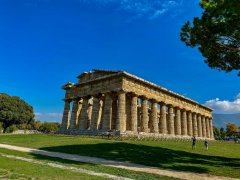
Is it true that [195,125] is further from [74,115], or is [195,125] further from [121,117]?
[74,115]

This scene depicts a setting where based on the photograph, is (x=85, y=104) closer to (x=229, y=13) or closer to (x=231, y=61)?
(x=231, y=61)

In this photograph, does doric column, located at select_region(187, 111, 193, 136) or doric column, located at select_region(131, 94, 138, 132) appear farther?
doric column, located at select_region(187, 111, 193, 136)

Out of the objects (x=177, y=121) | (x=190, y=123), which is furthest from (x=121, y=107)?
(x=190, y=123)

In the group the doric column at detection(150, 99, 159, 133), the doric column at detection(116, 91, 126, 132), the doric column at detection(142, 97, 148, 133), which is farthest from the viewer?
the doric column at detection(150, 99, 159, 133)

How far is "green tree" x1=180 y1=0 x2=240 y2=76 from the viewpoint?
15609 millimetres

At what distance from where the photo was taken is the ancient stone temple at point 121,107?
146ft

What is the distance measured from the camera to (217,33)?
18078 mm

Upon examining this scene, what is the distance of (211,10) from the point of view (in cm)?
1612

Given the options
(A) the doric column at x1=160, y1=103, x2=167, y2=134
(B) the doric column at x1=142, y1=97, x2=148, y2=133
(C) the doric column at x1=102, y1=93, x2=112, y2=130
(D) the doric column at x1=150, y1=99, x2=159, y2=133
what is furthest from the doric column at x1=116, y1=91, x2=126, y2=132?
(A) the doric column at x1=160, y1=103, x2=167, y2=134

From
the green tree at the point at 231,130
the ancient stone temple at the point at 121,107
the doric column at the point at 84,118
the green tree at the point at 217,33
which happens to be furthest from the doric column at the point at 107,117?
the green tree at the point at 231,130

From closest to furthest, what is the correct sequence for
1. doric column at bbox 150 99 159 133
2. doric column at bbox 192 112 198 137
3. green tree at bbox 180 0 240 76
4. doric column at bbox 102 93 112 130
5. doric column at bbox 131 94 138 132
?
green tree at bbox 180 0 240 76 → doric column at bbox 131 94 138 132 → doric column at bbox 102 93 112 130 → doric column at bbox 150 99 159 133 → doric column at bbox 192 112 198 137

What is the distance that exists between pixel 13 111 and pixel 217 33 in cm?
7407

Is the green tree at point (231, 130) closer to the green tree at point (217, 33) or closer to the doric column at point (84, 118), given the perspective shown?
the doric column at point (84, 118)

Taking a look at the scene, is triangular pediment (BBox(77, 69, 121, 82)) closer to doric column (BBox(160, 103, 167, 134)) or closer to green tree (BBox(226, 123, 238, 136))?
doric column (BBox(160, 103, 167, 134))
